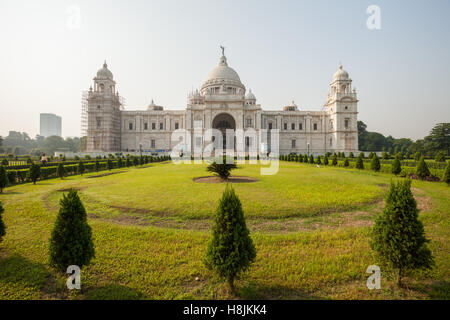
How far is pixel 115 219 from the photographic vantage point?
21.2ft

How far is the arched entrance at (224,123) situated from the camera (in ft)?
163

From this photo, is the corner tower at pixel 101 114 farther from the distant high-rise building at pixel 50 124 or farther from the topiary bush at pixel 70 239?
the distant high-rise building at pixel 50 124

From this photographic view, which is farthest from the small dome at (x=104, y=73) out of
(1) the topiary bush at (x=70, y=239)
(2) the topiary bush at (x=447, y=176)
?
(2) the topiary bush at (x=447, y=176)

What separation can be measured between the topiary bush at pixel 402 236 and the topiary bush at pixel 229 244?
2.06 metres

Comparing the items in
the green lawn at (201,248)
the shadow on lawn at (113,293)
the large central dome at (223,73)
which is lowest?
the shadow on lawn at (113,293)

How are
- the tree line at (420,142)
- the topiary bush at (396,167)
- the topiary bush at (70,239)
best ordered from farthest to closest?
the tree line at (420,142) < the topiary bush at (396,167) < the topiary bush at (70,239)

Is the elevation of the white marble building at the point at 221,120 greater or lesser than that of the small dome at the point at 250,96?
lesser

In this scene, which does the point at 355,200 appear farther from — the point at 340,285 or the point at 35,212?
the point at 35,212

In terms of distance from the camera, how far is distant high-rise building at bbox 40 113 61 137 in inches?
6801

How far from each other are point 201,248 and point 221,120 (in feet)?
158

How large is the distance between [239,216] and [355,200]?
6644mm

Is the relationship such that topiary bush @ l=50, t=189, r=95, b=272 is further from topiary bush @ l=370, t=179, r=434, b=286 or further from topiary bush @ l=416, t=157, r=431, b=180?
topiary bush @ l=416, t=157, r=431, b=180

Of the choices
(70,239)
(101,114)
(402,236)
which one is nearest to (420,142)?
(402,236)
